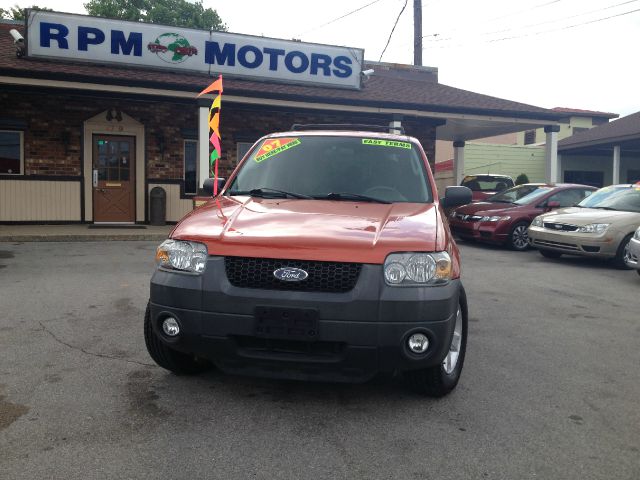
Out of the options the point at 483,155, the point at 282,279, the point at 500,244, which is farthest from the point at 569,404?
the point at 483,155

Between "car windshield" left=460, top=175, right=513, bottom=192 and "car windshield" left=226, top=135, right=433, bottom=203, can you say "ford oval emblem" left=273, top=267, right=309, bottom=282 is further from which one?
"car windshield" left=460, top=175, right=513, bottom=192

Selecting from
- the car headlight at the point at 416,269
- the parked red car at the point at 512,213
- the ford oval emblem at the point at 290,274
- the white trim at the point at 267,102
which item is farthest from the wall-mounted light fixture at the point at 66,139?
the car headlight at the point at 416,269

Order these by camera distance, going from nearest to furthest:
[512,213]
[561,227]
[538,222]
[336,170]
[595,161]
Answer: [336,170] < [561,227] < [538,222] < [512,213] < [595,161]

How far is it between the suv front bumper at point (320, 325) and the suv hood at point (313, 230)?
139mm

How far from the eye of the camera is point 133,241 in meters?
12.5

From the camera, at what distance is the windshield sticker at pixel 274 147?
16.1 ft

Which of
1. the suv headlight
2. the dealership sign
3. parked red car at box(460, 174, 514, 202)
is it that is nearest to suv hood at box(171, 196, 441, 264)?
the suv headlight

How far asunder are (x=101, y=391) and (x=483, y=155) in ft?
86.6

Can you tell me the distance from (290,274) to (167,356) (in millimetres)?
1177

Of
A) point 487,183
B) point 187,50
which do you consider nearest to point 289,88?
point 187,50

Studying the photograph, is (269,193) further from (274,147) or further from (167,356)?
(167,356)

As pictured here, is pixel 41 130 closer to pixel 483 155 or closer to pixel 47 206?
pixel 47 206

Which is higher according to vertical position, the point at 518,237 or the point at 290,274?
the point at 290,274

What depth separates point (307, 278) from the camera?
322cm
